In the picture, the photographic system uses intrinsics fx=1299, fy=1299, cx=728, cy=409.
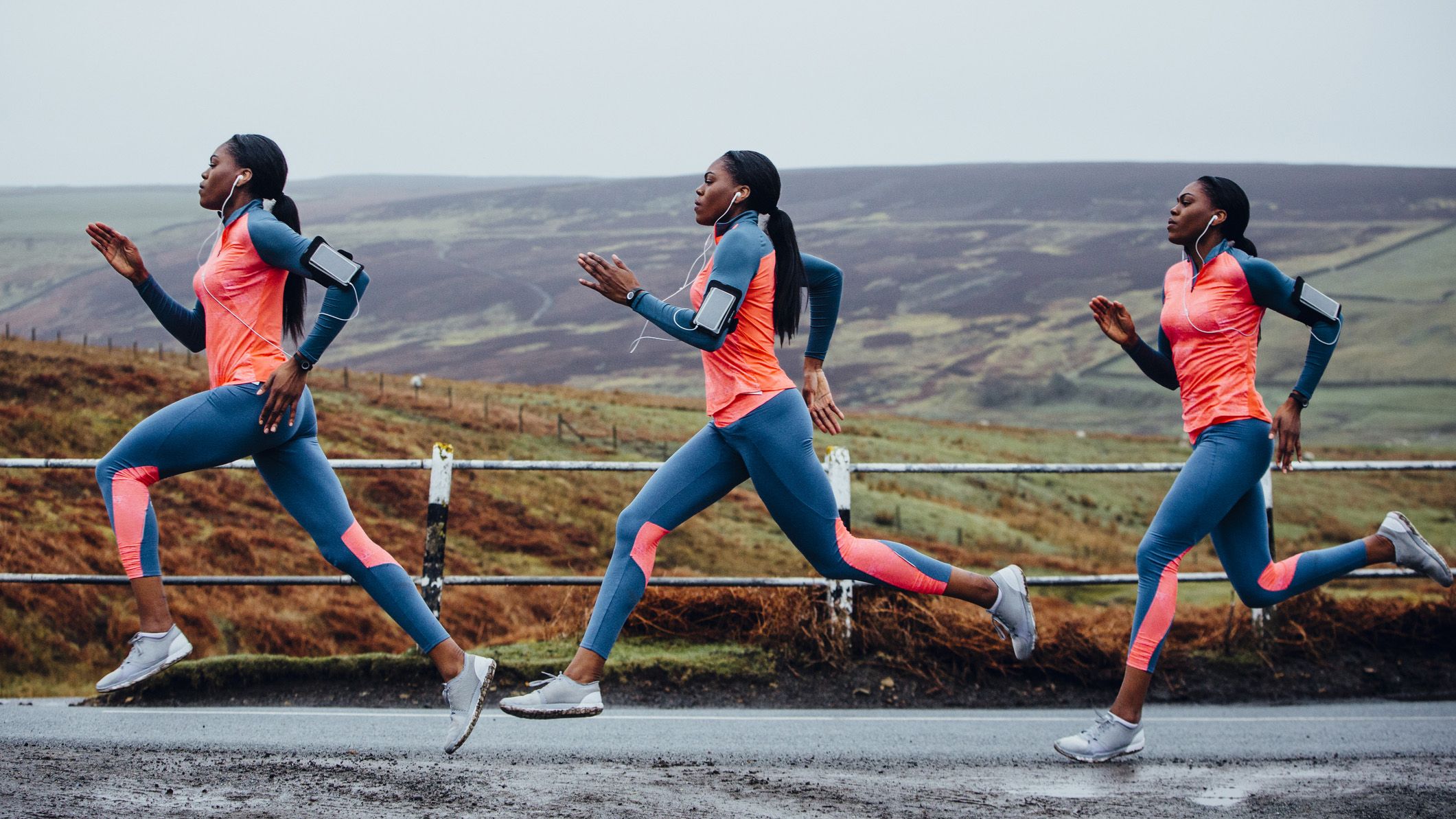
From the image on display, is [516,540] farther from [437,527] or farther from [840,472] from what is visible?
[840,472]

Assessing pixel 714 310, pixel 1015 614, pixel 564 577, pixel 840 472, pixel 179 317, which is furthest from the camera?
pixel 840 472

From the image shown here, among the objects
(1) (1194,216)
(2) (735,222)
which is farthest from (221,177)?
(1) (1194,216)

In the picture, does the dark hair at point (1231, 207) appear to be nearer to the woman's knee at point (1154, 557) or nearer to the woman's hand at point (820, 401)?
the woman's knee at point (1154, 557)

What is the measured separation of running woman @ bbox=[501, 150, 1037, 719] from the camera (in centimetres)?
469

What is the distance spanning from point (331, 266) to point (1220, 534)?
12.7ft

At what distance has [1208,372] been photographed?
5.46 m

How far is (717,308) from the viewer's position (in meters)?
4.66

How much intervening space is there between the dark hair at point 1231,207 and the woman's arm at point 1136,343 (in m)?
0.49

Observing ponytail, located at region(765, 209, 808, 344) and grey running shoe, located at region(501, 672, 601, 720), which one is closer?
grey running shoe, located at region(501, 672, 601, 720)

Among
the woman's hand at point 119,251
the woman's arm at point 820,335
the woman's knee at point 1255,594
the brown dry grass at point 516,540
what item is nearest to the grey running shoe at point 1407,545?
the woman's knee at point 1255,594

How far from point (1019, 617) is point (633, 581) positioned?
65.3 inches

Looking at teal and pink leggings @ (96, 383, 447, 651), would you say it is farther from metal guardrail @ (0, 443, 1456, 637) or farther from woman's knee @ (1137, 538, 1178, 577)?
woman's knee @ (1137, 538, 1178, 577)

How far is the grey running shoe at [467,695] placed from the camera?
189 inches

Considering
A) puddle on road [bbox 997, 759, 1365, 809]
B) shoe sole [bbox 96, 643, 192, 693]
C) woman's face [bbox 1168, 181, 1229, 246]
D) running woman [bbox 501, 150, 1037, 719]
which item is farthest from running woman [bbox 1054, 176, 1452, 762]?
shoe sole [bbox 96, 643, 192, 693]
